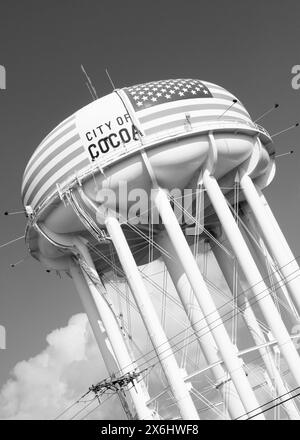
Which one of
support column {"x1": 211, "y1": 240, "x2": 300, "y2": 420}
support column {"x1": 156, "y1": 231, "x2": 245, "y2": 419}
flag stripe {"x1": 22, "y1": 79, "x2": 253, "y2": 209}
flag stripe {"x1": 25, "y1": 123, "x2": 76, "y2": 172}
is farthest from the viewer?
flag stripe {"x1": 25, "y1": 123, "x2": 76, "y2": 172}

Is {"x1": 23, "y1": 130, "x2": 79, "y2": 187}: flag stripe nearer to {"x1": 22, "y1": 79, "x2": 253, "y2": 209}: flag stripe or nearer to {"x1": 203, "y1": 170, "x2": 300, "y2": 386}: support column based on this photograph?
{"x1": 22, "y1": 79, "x2": 253, "y2": 209}: flag stripe

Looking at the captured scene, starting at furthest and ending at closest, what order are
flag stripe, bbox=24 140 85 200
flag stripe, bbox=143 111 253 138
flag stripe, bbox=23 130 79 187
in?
flag stripe, bbox=23 130 79 187
flag stripe, bbox=24 140 85 200
flag stripe, bbox=143 111 253 138

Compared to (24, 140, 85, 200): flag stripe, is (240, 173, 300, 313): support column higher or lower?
lower

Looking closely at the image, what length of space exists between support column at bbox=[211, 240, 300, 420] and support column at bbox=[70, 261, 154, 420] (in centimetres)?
512

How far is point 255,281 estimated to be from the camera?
2175cm

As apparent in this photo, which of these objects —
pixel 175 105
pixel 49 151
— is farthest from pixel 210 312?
pixel 49 151

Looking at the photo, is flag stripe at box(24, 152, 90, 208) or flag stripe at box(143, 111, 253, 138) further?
flag stripe at box(24, 152, 90, 208)

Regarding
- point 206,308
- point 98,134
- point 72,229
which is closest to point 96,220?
point 72,229

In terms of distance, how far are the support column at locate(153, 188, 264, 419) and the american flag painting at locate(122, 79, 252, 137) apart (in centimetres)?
254

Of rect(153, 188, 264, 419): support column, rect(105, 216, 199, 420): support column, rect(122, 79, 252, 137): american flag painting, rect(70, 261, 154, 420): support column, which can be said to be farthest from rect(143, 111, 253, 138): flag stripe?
rect(70, 261, 154, 420): support column

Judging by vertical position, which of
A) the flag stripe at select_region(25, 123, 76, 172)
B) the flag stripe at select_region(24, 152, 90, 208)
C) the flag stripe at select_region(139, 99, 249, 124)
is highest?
the flag stripe at select_region(25, 123, 76, 172)

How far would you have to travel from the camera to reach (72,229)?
23.8 metres

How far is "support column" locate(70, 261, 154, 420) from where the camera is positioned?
2214 centimetres

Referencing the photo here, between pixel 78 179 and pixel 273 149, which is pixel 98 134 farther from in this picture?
pixel 273 149
